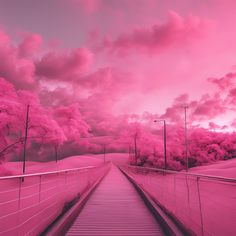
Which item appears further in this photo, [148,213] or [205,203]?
[148,213]

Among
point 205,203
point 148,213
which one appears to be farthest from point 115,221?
point 205,203

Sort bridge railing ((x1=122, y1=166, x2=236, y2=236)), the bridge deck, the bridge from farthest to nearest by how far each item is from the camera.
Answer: the bridge deck < the bridge < bridge railing ((x1=122, y1=166, x2=236, y2=236))

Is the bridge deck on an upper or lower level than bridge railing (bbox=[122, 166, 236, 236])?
lower

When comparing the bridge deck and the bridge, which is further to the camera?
the bridge deck

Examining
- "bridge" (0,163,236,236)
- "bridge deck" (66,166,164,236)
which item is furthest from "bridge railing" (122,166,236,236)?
"bridge deck" (66,166,164,236)

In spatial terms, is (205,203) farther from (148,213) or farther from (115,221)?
(148,213)

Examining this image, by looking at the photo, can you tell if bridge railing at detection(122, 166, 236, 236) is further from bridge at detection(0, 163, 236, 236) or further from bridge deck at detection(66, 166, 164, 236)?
bridge deck at detection(66, 166, 164, 236)

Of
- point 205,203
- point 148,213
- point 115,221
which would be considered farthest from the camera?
point 148,213

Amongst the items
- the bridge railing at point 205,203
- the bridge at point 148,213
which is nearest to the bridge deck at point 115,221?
the bridge at point 148,213

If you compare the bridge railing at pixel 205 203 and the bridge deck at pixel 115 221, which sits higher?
the bridge railing at pixel 205 203

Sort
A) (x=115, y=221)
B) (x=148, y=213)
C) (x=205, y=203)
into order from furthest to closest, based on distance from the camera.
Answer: (x=148, y=213)
(x=115, y=221)
(x=205, y=203)

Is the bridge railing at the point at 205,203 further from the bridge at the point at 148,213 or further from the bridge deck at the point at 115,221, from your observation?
the bridge deck at the point at 115,221

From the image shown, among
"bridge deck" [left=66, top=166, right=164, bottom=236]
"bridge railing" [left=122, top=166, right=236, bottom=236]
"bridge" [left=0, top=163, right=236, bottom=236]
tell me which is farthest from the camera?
"bridge deck" [left=66, top=166, right=164, bottom=236]

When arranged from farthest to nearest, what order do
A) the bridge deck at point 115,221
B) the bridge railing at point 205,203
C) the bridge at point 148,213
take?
1. the bridge deck at point 115,221
2. the bridge at point 148,213
3. the bridge railing at point 205,203
